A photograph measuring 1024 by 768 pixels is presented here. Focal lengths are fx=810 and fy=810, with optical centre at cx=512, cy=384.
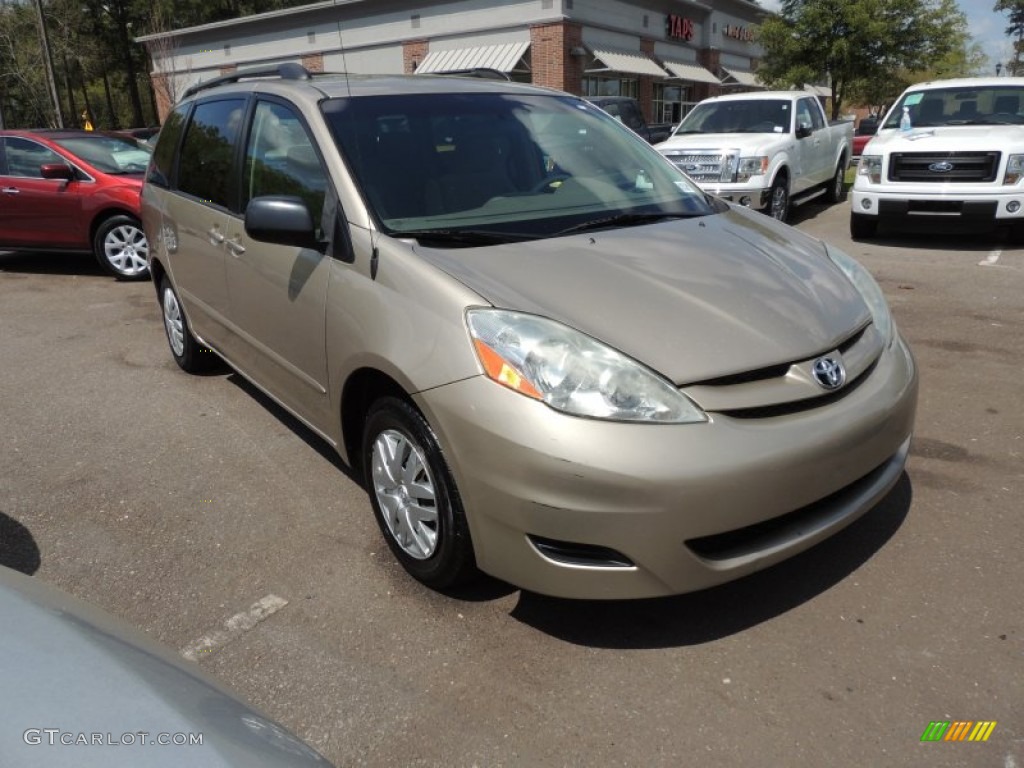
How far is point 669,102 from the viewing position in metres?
35.3

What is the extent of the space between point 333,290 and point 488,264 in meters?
0.66

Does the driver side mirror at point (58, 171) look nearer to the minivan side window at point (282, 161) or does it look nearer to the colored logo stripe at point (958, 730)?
the minivan side window at point (282, 161)

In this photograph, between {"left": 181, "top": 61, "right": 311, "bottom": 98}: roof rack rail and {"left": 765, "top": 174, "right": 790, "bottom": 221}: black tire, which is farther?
{"left": 765, "top": 174, "right": 790, "bottom": 221}: black tire

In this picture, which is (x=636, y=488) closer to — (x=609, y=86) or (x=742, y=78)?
(x=609, y=86)

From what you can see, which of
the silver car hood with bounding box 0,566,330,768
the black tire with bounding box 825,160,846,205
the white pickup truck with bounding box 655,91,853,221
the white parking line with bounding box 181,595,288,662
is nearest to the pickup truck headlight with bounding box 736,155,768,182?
the white pickup truck with bounding box 655,91,853,221

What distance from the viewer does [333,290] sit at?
3.05m

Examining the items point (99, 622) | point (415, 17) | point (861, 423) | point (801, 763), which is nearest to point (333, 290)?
point (99, 622)

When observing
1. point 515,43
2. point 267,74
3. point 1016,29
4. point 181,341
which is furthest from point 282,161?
point 1016,29

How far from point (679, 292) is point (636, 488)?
80cm

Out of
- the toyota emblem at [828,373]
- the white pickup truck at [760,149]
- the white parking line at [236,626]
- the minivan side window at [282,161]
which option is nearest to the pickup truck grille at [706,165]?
the white pickup truck at [760,149]

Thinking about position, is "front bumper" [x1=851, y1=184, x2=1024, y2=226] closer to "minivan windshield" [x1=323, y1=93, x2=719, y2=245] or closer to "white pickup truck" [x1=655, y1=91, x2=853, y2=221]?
"white pickup truck" [x1=655, y1=91, x2=853, y2=221]

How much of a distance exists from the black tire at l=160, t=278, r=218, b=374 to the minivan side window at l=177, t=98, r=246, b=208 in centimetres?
84

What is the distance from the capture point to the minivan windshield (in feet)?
10.2

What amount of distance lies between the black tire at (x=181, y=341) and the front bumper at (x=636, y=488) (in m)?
3.18
